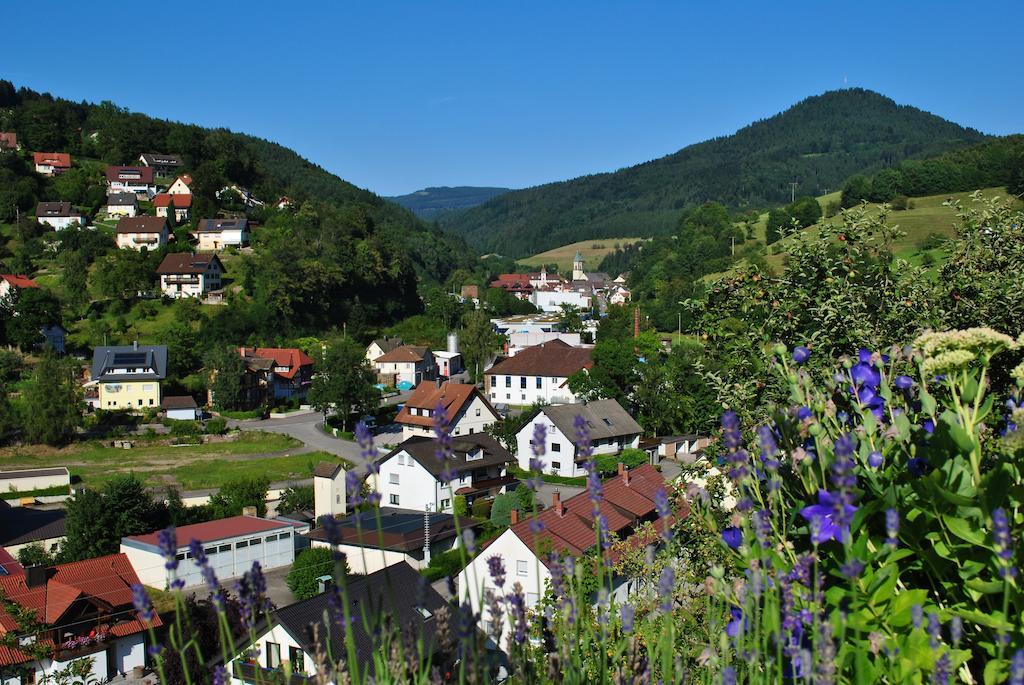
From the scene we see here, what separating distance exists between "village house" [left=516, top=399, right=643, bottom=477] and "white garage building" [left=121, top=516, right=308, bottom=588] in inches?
442

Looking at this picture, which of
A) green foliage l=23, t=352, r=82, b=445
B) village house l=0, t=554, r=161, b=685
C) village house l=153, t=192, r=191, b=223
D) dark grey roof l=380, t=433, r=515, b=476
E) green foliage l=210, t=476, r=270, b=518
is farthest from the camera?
village house l=153, t=192, r=191, b=223

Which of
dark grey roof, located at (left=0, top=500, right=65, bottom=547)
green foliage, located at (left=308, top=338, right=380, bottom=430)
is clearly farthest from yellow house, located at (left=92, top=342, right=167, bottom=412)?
dark grey roof, located at (left=0, top=500, right=65, bottom=547)

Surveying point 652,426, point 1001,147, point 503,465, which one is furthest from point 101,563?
point 1001,147

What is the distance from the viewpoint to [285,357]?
5231 cm

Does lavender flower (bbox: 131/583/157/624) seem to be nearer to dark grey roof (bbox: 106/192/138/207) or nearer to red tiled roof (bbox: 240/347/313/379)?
red tiled roof (bbox: 240/347/313/379)

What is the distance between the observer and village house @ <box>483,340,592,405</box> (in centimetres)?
4506

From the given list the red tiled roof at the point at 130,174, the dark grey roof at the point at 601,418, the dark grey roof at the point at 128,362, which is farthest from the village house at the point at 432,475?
the red tiled roof at the point at 130,174

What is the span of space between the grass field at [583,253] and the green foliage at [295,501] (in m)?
131

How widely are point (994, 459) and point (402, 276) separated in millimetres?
70802

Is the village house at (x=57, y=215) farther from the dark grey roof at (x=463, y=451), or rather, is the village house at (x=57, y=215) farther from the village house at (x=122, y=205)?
the dark grey roof at (x=463, y=451)

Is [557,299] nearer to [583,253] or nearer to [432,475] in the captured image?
[583,253]

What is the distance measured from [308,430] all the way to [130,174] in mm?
58040

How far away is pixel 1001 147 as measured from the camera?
6894 centimetres

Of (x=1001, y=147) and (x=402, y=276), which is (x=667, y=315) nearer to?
(x=402, y=276)
